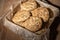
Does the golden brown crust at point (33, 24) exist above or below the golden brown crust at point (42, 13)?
below

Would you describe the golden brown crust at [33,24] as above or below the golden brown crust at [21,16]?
below

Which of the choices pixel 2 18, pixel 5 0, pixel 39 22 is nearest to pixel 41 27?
pixel 39 22

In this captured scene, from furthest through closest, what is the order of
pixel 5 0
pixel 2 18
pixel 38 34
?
pixel 5 0
pixel 2 18
pixel 38 34

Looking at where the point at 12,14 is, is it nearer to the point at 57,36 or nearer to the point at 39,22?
the point at 39,22
